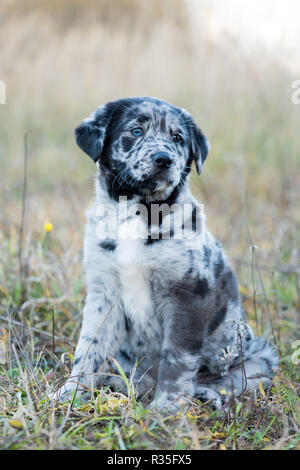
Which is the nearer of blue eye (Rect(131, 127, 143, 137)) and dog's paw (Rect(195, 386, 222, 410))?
dog's paw (Rect(195, 386, 222, 410))

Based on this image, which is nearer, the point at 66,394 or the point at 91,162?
the point at 66,394

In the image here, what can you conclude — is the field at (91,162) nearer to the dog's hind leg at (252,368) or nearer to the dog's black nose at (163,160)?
the dog's hind leg at (252,368)

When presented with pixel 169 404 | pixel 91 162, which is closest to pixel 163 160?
pixel 169 404

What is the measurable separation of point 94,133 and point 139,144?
297 mm

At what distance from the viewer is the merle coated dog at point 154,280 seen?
2.89 m

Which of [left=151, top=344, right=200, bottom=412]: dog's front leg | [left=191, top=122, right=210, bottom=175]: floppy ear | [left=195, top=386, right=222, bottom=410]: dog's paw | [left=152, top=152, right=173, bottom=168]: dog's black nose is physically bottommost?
[left=195, top=386, right=222, bottom=410]: dog's paw

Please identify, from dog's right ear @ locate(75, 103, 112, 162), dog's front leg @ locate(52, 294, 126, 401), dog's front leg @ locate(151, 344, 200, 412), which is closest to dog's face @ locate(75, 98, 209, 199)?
dog's right ear @ locate(75, 103, 112, 162)

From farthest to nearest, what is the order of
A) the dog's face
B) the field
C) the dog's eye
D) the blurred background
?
the blurred background < the field < the dog's eye < the dog's face

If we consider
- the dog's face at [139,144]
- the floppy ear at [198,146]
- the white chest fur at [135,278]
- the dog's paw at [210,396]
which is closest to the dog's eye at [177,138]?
the dog's face at [139,144]

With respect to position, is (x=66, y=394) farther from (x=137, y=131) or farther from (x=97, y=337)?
(x=137, y=131)

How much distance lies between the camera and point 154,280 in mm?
2922

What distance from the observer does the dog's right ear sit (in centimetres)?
311

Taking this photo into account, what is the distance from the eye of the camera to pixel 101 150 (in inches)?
124

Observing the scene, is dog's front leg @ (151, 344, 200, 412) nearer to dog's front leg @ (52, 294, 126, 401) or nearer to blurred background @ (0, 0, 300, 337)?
dog's front leg @ (52, 294, 126, 401)
